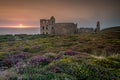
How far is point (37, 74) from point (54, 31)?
3601 inches

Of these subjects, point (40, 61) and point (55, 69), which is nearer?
point (55, 69)

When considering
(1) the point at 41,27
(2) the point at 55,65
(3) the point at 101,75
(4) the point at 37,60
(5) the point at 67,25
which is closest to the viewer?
(3) the point at 101,75

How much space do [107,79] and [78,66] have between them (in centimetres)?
180

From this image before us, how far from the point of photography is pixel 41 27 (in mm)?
106062

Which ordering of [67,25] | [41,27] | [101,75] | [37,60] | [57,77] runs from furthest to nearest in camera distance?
[41,27]
[67,25]
[37,60]
[101,75]
[57,77]

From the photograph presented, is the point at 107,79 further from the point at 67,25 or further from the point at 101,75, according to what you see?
the point at 67,25

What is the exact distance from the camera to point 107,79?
10.8m

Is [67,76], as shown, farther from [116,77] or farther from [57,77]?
[116,77]

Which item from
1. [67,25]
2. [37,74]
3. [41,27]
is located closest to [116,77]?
[37,74]

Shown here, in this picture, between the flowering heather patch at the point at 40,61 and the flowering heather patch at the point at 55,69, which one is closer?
the flowering heather patch at the point at 55,69

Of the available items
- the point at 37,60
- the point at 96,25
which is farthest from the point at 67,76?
the point at 96,25

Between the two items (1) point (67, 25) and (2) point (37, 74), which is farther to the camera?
(1) point (67, 25)

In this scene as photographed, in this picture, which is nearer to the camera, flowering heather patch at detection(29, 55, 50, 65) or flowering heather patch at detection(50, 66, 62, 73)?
flowering heather patch at detection(50, 66, 62, 73)

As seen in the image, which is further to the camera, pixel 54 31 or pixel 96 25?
pixel 96 25
